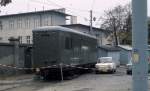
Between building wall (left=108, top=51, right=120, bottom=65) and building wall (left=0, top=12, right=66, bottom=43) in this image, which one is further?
building wall (left=0, top=12, right=66, bottom=43)

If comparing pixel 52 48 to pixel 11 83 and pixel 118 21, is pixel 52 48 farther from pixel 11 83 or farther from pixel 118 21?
pixel 118 21

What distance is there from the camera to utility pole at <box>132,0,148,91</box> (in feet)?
26.2

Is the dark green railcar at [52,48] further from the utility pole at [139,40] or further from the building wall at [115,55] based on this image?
the building wall at [115,55]

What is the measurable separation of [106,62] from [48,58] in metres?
12.0

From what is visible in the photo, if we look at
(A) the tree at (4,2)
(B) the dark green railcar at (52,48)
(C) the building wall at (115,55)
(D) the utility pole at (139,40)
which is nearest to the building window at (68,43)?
(B) the dark green railcar at (52,48)

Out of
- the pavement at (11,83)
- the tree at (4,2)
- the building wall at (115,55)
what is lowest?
the pavement at (11,83)

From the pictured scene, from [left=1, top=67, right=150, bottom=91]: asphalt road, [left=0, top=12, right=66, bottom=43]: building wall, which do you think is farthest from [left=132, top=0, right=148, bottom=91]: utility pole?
[left=0, top=12, right=66, bottom=43]: building wall

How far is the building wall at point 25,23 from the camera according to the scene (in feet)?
251

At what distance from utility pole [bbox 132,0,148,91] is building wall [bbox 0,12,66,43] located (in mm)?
68200

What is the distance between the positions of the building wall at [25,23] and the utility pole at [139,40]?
68.2m

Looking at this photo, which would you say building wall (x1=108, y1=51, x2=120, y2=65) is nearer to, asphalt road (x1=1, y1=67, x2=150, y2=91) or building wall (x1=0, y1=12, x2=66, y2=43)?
building wall (x1=0, y1=12, x2=66, y2=43)

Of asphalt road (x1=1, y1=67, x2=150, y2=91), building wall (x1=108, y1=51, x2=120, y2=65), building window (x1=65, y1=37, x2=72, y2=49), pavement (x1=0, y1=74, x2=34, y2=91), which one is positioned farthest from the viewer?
building wall (x1=108, y1=51, x2=120, y2=65)

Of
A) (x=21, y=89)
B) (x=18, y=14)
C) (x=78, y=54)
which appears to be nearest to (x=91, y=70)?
(x=78, y=54)

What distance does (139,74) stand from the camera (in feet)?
26.3
